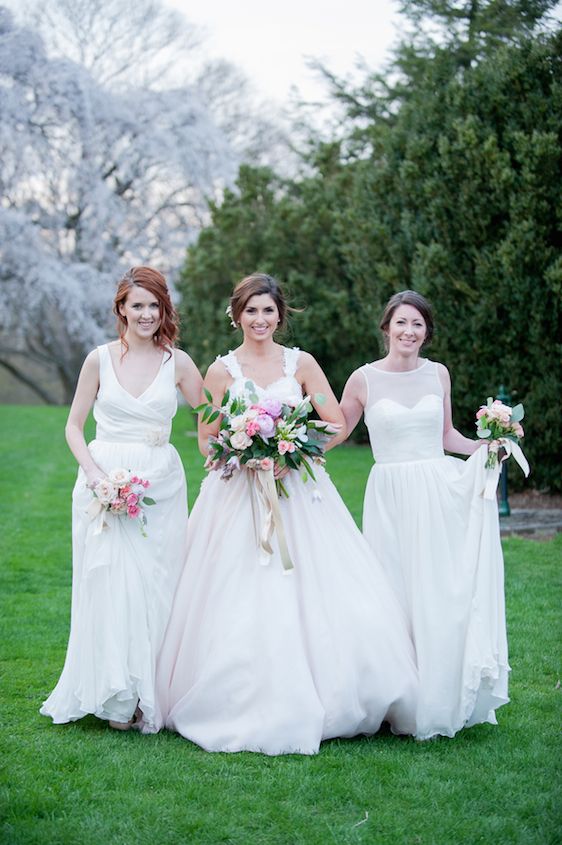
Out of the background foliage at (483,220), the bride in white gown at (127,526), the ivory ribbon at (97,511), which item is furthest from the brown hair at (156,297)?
the background foliage at (483,220)

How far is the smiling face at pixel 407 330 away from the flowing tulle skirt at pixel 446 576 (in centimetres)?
58

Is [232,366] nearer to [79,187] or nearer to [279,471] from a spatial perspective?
[279,471]

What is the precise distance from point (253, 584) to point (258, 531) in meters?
0.25

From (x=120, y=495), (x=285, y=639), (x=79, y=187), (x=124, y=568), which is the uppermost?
(x=79, y=187)

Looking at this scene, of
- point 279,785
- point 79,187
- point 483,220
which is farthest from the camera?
point 79,187

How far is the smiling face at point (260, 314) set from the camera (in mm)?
4902

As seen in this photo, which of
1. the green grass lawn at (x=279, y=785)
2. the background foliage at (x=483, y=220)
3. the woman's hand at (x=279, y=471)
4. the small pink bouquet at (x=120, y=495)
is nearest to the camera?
the green grass lawn at (x=279, y=785)

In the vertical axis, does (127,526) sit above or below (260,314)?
below

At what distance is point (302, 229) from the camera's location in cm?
1566

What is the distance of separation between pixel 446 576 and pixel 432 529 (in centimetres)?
23

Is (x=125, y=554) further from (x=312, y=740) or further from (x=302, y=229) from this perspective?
(x=302, y=229)

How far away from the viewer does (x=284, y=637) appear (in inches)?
173

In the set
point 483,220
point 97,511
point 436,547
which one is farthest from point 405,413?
point 483,220

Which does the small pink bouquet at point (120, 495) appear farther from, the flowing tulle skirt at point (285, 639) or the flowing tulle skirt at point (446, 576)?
the flowing tulle skirt at point (446, 576)
